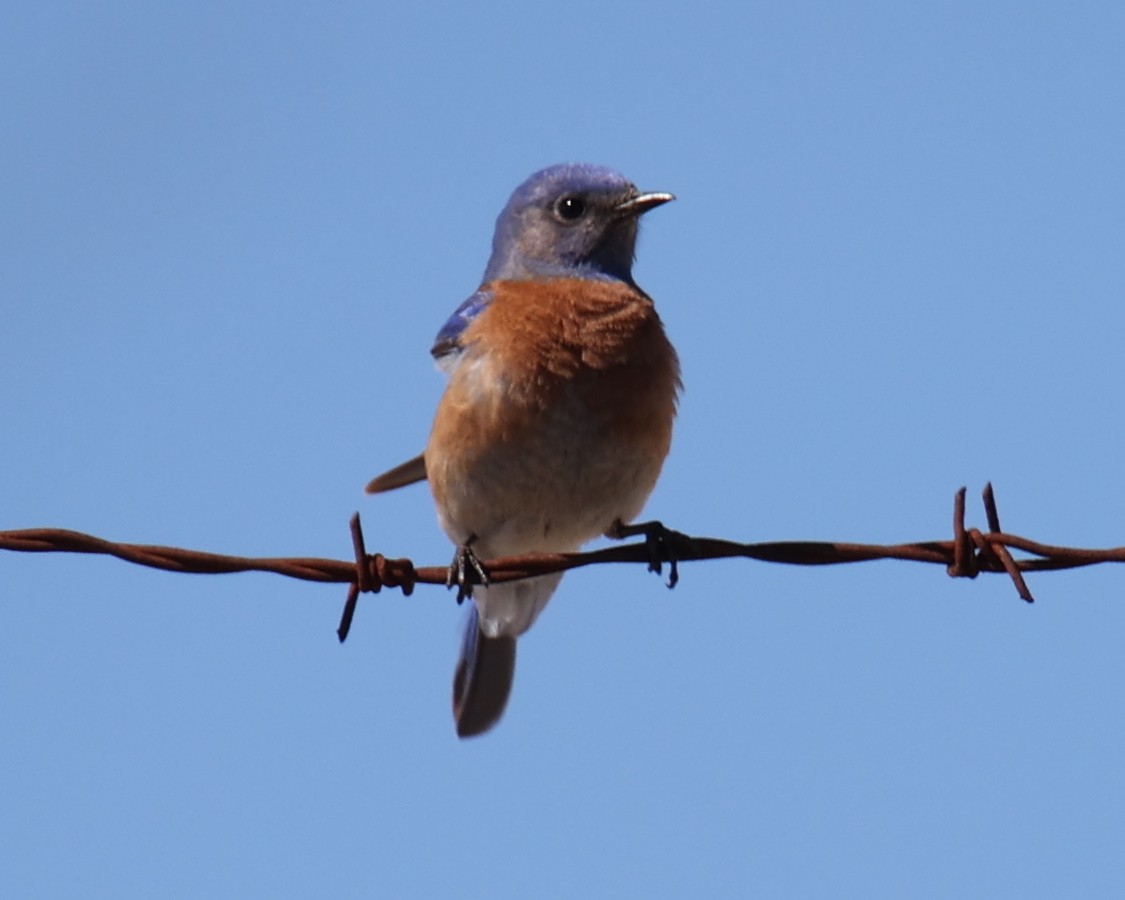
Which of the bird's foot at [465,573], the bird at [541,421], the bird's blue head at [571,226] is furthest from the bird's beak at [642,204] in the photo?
the bird's foot at [465,573]

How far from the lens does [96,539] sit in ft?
14.0

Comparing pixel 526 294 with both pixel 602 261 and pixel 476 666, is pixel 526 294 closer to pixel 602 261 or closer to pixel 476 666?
pixel 602 261

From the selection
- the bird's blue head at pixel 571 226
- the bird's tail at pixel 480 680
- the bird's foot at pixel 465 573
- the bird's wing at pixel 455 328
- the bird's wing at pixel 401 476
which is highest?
the bird's blue head at pixel 571 226

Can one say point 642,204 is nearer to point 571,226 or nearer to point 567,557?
point 571,226

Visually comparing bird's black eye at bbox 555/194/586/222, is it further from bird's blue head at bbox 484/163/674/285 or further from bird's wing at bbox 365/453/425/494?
bird's wing at bbox 365/453/425/494

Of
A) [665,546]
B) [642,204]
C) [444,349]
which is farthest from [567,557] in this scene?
[642,204]

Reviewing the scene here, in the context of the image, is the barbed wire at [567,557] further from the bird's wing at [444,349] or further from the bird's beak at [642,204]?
the bird's beak at [642,204]

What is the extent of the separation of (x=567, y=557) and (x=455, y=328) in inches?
84.5

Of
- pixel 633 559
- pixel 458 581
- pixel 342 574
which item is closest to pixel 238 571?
pixel 342 574

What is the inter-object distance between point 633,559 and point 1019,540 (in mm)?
1095

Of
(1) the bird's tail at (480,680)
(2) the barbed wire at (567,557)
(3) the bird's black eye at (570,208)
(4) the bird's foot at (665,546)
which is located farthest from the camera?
(3) the bird's black eye at (570,208)

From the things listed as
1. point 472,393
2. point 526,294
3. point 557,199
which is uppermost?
point 557,199

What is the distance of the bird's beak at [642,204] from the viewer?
24.1 feet

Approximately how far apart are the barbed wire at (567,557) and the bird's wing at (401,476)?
210 centimetres
